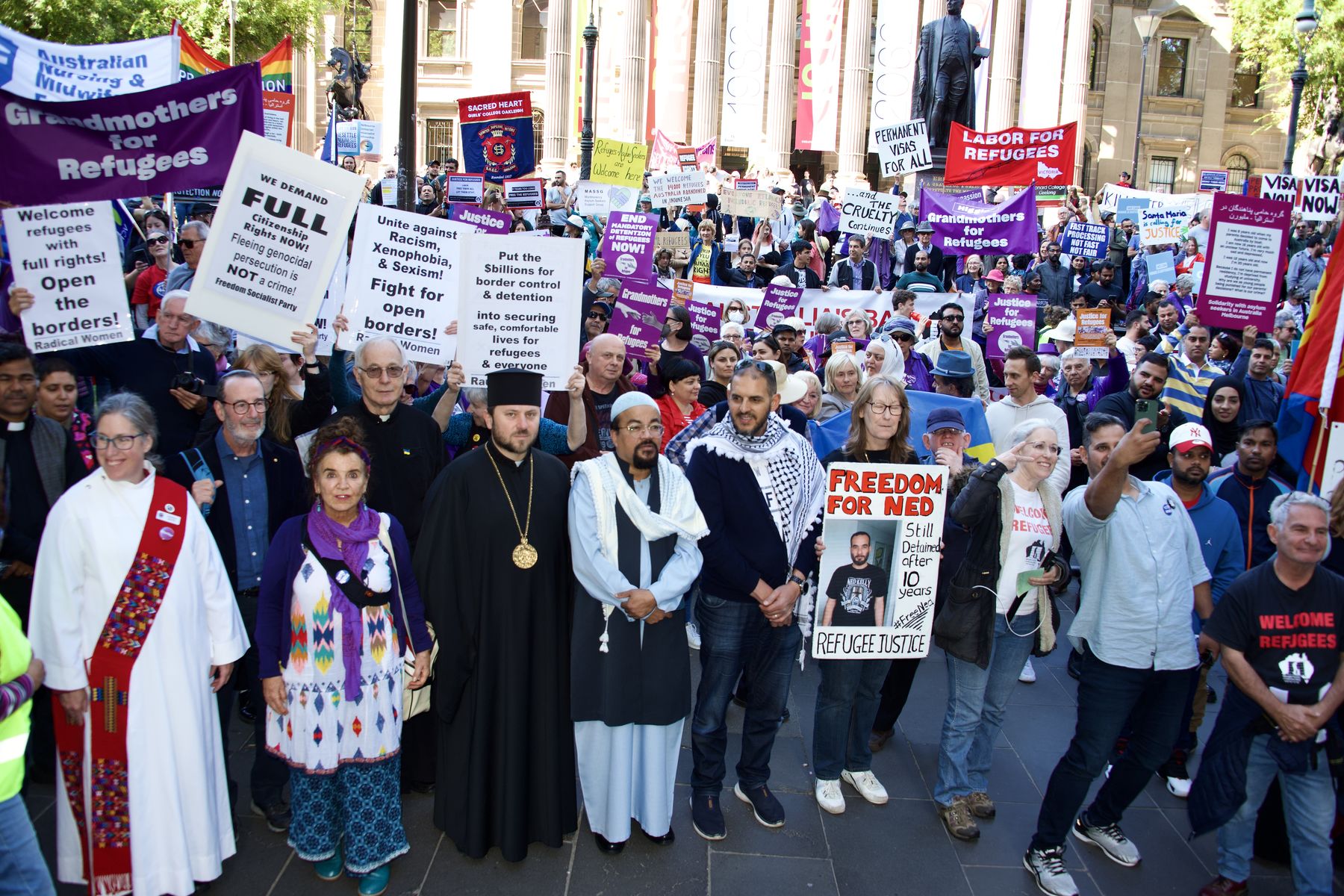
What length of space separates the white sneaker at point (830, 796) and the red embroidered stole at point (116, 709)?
3.04 meters

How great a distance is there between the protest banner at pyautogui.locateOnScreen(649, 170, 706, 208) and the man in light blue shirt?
1225 centimetres

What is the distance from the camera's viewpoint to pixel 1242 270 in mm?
8266

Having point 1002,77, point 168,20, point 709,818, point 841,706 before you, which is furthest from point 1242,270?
point 168,20

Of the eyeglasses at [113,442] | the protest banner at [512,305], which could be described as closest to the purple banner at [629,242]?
the protest banner at [512,305]

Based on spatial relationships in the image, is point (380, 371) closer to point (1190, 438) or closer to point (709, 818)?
point (709, 818)

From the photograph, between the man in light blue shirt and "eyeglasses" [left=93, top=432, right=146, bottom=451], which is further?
the man in light blue shirt

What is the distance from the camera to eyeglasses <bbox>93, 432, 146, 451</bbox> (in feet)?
12.3

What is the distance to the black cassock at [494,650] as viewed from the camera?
14.1 feet

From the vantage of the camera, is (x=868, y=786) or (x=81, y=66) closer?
(x=868, y=786)

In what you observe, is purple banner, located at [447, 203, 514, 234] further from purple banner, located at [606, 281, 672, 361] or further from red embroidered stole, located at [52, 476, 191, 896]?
red embroidered stole, located at [52, 476, 191, 896]

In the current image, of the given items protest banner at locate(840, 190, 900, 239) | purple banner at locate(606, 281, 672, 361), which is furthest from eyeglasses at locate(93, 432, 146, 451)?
protest banner at locate(840, 190, 900, 239)

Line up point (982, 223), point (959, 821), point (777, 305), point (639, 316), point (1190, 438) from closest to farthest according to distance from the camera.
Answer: point (959, 821) < point (1190, 438) < point (639, 316) < point (777, 305) < point (982, 223)

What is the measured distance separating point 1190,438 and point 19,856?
17.0ft

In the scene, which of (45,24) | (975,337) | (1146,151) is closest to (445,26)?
(45,24)
